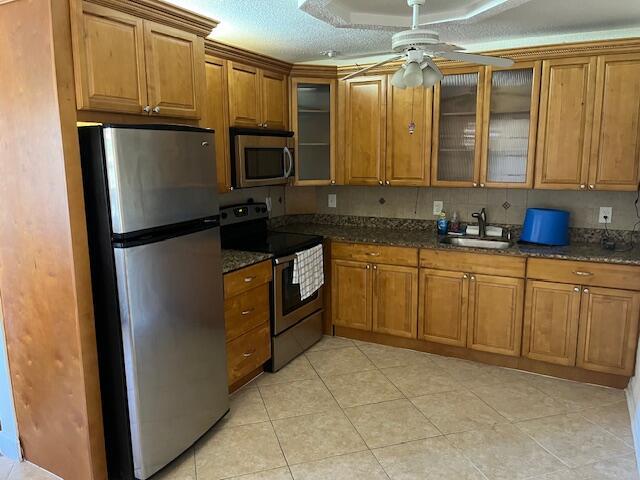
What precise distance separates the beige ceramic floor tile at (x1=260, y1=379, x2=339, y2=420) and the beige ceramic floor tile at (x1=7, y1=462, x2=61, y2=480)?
1196mm

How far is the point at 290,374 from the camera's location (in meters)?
3.50

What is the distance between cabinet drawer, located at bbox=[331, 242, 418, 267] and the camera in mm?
3746

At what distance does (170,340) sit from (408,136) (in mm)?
2474

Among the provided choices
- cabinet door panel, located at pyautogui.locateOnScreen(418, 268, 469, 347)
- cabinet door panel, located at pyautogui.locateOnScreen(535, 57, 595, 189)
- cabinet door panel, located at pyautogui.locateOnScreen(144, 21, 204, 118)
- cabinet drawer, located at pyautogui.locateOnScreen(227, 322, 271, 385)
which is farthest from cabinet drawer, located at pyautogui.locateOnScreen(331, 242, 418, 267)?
cabinet door panel, located at pyautogui.locateOnScreen(144, 21, 204, 118)

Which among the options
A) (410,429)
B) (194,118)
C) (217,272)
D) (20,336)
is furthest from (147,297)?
(410,429)

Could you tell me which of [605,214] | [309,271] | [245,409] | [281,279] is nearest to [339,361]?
[309,271]

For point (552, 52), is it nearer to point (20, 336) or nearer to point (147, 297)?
point (147, 297)

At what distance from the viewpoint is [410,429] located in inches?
111

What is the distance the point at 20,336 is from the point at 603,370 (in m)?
3.47

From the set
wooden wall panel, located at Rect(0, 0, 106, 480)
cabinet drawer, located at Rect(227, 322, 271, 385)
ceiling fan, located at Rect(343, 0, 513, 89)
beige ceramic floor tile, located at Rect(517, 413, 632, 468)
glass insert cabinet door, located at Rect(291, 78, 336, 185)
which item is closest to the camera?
wooden wall panel, located at Rect(0, 0, 106, 480)

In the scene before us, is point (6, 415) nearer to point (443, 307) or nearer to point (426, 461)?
point (426, 461)

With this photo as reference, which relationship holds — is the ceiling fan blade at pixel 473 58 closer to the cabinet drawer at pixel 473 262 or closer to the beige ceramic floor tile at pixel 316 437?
the cabinet drawer at pixel 473 262

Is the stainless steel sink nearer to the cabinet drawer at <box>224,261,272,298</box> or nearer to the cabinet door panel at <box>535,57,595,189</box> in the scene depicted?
the cabinet door panel at <box>535,57,595,189</box>

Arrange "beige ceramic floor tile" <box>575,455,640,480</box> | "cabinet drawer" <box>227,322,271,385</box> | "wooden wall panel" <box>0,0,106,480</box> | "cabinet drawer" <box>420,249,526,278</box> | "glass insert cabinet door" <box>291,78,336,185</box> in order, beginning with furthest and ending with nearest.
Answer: "glass insert cabinet door" <box>291,78,336,185</box> < "cabinet drawer" <box>420,249,526,278</box> < "cabinet drawer" <box>227,322,271,385</box> < "beige ceramic floor tile" <box>575,455,640,480</box> < "wooden wall panel" <box>0,0,106,480</box>
